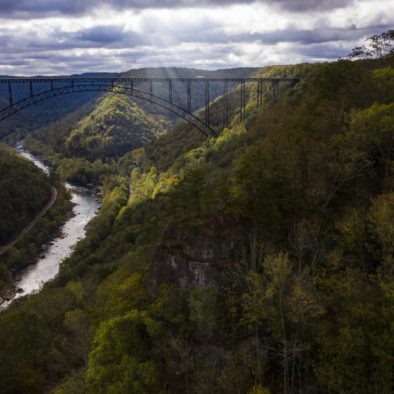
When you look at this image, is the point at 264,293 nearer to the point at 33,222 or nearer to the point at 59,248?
the point at 59,248

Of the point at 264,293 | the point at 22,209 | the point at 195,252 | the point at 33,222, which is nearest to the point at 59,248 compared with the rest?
the point at 33,222

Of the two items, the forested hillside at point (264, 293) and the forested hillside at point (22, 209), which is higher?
the forested hillside at point (264, 293)

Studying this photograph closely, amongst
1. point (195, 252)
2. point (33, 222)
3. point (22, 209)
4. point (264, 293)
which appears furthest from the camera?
point (22, 209)

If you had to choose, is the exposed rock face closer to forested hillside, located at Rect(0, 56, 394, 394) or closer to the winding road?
forested hillside, located at Rect(0, 56, 394, 394)

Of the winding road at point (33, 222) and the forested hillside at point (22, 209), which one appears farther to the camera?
the winding road at point (33, 222)

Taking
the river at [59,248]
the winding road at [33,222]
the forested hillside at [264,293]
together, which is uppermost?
the forested hillside at [264,293]

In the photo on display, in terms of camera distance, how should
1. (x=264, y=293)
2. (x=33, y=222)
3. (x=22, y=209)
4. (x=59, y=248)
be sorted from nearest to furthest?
(x=264, y=293)
(x=59, y=248)
(x=33, y=222)
(x=22, y=209)

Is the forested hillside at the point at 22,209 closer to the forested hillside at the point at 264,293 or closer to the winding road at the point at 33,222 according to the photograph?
the winding road at the point at 33,222

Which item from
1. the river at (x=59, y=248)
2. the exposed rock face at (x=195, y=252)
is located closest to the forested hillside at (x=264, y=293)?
the exposed rock face at (x=195, y=252)

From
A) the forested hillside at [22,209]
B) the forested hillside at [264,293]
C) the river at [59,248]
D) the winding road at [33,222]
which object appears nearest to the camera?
the forested hillside at [264,293]
